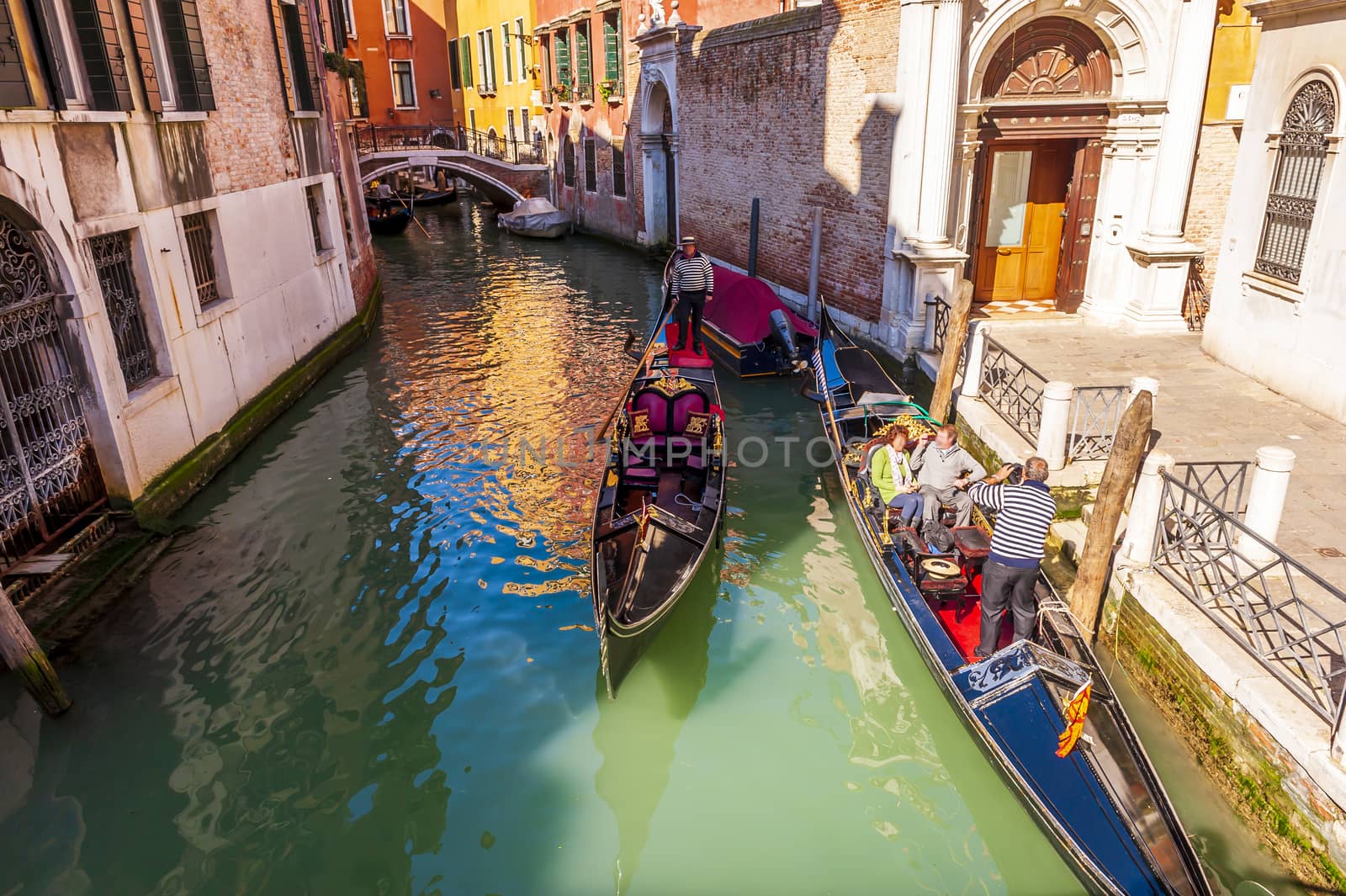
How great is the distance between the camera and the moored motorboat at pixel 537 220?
2178 centimetres

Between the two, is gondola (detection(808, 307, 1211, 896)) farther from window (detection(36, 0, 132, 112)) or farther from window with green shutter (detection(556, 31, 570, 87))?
window with green shutter (detection(556, 31, 570, 87))

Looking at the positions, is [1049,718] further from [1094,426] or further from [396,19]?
[396,19]

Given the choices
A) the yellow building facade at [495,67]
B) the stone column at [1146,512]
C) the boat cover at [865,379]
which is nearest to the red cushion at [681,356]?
the boat cover at [865,379]

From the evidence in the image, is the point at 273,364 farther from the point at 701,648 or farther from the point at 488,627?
the point at 701,648

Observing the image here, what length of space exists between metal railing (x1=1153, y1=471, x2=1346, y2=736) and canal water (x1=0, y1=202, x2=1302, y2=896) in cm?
75

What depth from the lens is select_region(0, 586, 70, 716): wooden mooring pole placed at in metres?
4.44

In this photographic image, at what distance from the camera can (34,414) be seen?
5695mm

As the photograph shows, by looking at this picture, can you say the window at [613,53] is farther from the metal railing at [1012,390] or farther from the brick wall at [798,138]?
the metal railing at [1012,390]

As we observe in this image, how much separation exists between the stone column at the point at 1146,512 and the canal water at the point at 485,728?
1351mm

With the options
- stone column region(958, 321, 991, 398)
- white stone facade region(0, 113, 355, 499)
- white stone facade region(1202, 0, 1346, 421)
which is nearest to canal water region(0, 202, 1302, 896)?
white stone facade region(0, 113, 355, 499)

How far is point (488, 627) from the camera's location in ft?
18.4

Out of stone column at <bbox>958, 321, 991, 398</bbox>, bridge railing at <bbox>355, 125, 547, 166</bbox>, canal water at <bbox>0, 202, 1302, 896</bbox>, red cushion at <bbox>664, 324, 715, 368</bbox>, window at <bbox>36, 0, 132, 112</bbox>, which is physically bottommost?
canal water at <bbox>0, 202, 1302, 896</bbox>

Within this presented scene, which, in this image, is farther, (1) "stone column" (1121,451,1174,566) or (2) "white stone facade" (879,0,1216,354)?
(2) "white stone facade" (879,0,1216,354)

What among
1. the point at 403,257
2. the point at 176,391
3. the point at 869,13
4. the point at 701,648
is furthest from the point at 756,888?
the point at 403,257
